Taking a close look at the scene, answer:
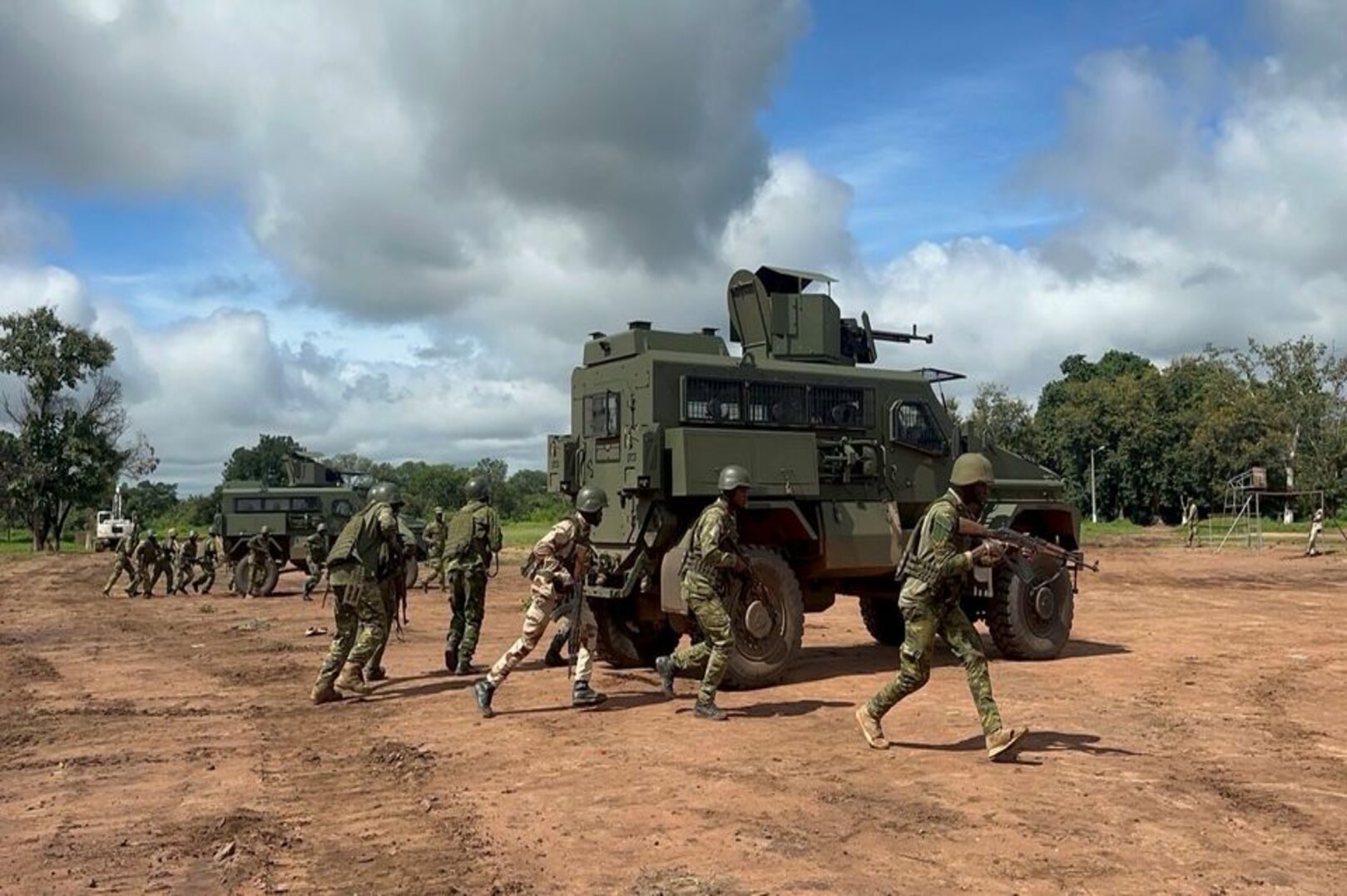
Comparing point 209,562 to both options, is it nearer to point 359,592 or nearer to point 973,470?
point 359,592

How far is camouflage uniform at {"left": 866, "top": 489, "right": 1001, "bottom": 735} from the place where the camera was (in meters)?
7.04

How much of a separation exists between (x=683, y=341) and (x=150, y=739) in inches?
218

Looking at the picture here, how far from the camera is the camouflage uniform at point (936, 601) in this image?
704 centimetres

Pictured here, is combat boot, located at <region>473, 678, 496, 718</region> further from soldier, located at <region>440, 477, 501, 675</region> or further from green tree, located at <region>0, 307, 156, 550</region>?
green tree, located at <region>0, 307, 156, 550</region>

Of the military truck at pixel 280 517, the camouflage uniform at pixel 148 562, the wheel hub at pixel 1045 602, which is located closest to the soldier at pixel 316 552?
the military truck at pixel 280 517

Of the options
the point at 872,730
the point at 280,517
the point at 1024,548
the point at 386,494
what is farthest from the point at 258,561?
the point at 872,730

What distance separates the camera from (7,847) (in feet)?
17.8

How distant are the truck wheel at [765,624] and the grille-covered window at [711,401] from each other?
1244mm

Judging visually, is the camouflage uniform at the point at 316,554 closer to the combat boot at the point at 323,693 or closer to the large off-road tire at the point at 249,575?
the large off-road tire at the point at 249,575

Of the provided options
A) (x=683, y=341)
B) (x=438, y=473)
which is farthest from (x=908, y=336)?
(x=438, y=473)

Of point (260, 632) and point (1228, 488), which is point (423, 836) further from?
point (1228, 488)

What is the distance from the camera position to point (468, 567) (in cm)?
1048

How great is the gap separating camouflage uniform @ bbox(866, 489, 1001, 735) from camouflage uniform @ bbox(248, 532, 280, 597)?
1925cm

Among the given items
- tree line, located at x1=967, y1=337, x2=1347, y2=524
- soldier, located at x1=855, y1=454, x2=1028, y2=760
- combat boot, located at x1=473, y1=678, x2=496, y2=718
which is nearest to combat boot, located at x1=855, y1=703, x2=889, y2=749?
soldier, located at x1=855, y1=454, x2=1028, y2=760
